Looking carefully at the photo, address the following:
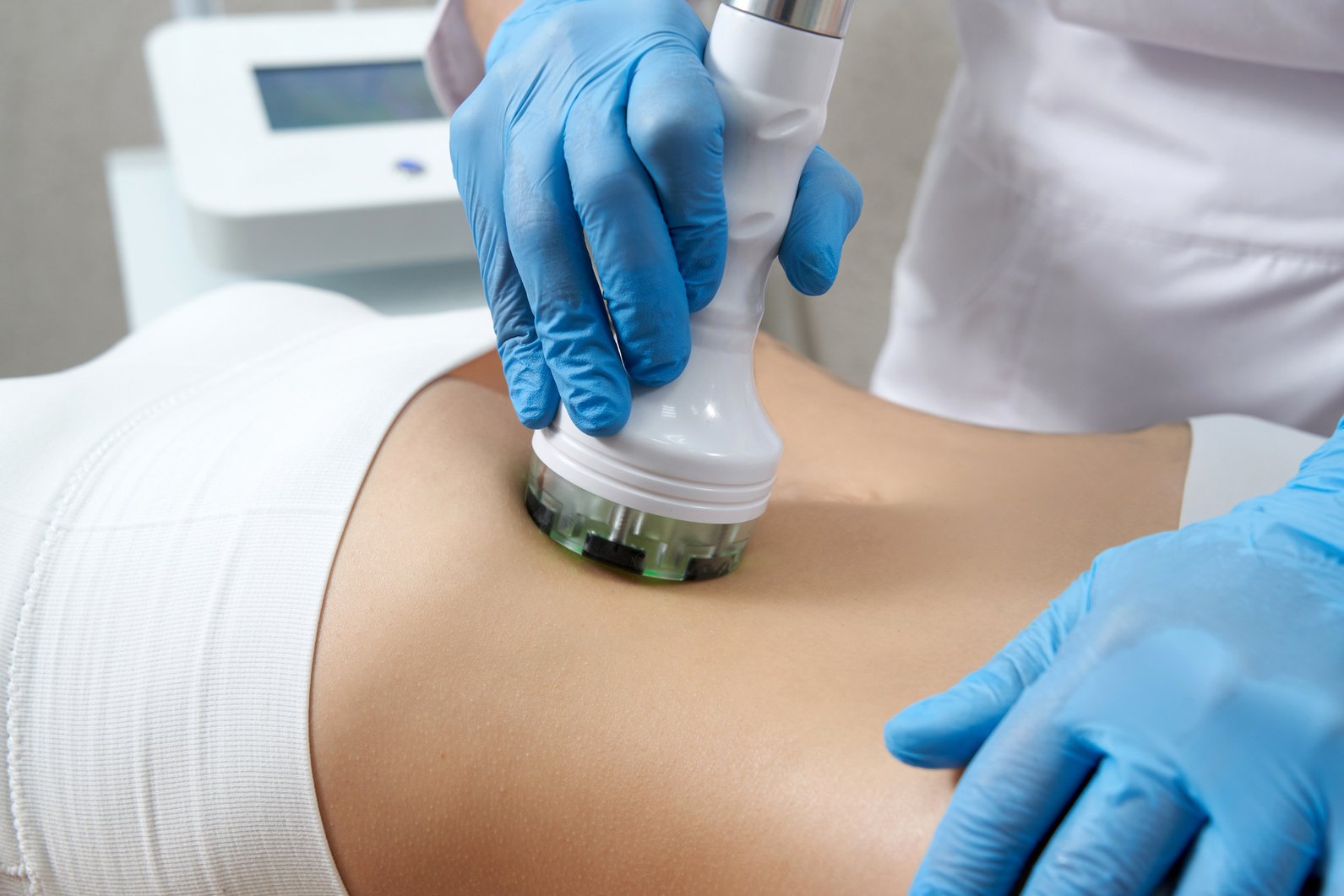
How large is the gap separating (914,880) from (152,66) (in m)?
1.42

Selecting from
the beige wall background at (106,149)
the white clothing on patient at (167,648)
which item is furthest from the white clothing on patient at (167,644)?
the beige wall background at (106,149)

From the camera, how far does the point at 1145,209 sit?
1.01 m

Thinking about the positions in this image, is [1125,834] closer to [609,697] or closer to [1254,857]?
[1254,857]

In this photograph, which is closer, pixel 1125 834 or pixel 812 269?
→ pixel 1125 834

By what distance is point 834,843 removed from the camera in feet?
1.78

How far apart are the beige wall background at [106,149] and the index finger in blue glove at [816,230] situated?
1.31 metres

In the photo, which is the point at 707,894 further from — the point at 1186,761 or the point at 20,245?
the point at 20,245

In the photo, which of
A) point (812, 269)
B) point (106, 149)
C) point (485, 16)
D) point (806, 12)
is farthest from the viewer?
point (106, 149)

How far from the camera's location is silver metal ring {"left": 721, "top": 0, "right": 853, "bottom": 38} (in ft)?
1.88

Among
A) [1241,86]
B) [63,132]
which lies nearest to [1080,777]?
[1241,86]

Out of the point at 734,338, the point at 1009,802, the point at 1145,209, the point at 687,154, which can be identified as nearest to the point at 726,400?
the point at 734,338

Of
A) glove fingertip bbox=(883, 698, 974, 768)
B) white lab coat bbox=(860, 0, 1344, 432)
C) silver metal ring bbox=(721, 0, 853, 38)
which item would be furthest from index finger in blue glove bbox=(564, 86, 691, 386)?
white lab coat bbox=(860, 0, 1344, 432)

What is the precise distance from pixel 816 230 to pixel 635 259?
0.13 m

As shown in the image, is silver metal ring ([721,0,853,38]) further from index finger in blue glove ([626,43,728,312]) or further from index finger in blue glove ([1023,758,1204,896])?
index finger in blue glove ([1023,758,1204,896])
